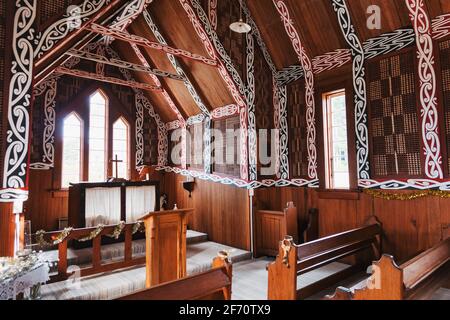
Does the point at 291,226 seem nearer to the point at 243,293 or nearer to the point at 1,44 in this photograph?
the point at 243,293

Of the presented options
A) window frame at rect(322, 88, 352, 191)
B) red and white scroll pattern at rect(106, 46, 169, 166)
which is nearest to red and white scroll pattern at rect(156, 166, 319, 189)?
window frame at rect(322, 88, 352, 191)

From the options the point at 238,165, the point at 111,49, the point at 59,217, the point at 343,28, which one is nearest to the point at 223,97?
the point at 238,165

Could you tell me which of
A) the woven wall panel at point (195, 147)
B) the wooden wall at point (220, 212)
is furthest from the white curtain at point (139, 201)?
the woven wall panel at point (195, 147)

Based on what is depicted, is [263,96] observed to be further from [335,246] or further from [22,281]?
[22,281]

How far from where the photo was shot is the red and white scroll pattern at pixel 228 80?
5.36 m

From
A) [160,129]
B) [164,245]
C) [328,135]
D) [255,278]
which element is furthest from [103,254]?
[328,135]

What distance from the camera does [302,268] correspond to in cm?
303

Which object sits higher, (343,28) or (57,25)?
Result: (343,28)

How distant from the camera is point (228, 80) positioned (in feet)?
18.1

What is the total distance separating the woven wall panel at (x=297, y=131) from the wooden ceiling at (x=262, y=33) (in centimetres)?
54

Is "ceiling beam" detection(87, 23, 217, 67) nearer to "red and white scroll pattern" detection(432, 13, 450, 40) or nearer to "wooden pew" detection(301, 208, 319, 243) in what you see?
"wooden pew" detection(301, 208, 319, 243)

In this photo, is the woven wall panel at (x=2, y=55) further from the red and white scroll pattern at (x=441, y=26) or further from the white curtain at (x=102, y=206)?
the red and white scroll pattern at (x=441, y=26)

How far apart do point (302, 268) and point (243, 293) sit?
1.02m
